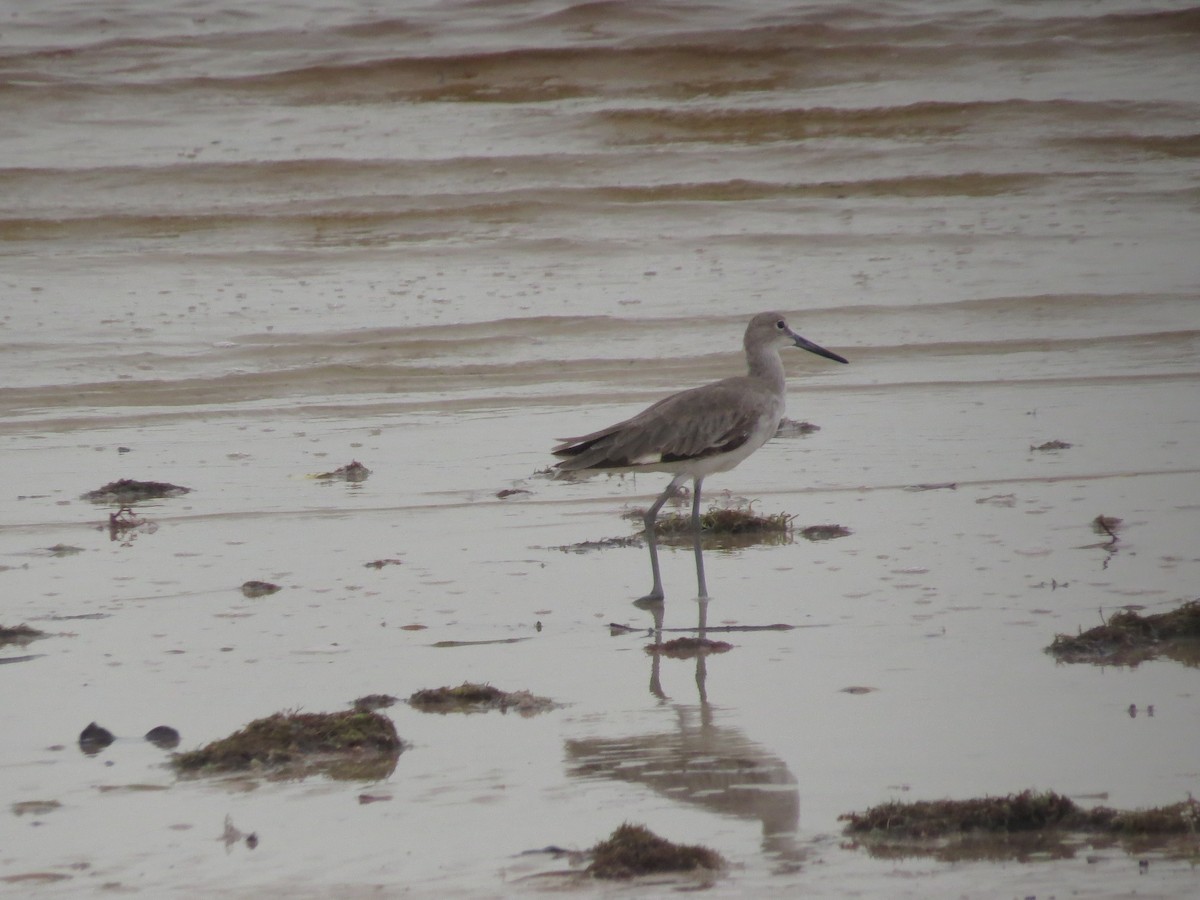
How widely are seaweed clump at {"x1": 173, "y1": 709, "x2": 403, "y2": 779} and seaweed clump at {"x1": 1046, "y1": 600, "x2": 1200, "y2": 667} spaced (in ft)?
7.17

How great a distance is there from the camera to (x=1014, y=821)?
3.86m

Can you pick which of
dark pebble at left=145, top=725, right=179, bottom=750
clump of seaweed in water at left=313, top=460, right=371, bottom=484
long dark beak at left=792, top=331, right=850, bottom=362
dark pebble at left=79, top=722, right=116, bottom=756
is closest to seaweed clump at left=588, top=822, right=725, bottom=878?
dark pebble at left=145, top=725, right=179, bottom=750

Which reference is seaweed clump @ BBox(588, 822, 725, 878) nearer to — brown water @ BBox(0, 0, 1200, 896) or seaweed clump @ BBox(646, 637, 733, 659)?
brown water @ BBox(0, 0, 1200, 896)

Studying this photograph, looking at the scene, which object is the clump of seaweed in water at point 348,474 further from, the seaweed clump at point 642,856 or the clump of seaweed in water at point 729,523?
the seaweed clump at point 642,856

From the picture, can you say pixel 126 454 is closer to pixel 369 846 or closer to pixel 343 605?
pixel 343 605

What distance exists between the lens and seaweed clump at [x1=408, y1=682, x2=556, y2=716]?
16.2 feet

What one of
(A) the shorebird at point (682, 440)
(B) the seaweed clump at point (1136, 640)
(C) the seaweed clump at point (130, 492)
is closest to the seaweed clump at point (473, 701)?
(B) the seaweed clump at point (1136, 640)

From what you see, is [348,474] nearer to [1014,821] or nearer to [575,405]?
[575,405]

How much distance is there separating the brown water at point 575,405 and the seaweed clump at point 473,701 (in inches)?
5.0

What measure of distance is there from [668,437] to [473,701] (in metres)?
2.44

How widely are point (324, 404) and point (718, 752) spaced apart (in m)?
7.45

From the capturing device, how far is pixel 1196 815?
3.79 meters

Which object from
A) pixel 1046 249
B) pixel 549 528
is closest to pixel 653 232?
pixel 1046 249

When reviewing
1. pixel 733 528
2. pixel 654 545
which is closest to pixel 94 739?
pixel 654 545
